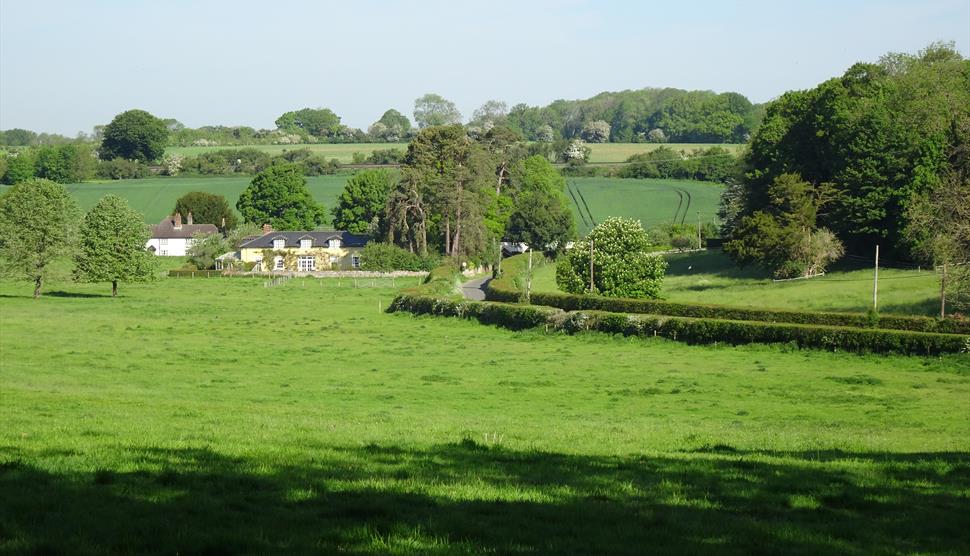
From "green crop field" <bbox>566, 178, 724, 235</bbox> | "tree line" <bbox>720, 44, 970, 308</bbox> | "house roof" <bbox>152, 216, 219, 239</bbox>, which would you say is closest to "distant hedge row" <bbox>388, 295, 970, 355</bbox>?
"tree line" <bbox>720, 44, 970, 308</bbox>

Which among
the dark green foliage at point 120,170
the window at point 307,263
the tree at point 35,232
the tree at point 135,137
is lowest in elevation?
the window at point 307,263

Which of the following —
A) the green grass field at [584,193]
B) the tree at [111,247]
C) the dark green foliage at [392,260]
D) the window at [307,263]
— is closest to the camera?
the tree at [111,247]

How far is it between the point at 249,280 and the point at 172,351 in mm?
63018

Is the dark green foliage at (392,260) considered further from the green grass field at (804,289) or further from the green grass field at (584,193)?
the green grass field at (584,193)

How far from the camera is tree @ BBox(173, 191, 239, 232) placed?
15200cm

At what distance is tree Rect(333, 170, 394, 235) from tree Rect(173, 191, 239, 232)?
91.9ft

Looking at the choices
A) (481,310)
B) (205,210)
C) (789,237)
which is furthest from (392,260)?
(205,210)

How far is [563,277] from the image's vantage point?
7206 cm

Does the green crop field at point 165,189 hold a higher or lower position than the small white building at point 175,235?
higher

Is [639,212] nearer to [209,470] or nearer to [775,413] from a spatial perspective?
[775,413]

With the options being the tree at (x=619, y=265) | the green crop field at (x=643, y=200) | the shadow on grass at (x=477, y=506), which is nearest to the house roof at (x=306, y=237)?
the green crop field at (x=643, y=200)

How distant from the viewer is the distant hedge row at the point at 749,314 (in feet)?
140

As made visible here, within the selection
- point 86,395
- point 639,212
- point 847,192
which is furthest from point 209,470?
point 639,212

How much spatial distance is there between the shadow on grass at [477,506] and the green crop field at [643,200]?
123 m
